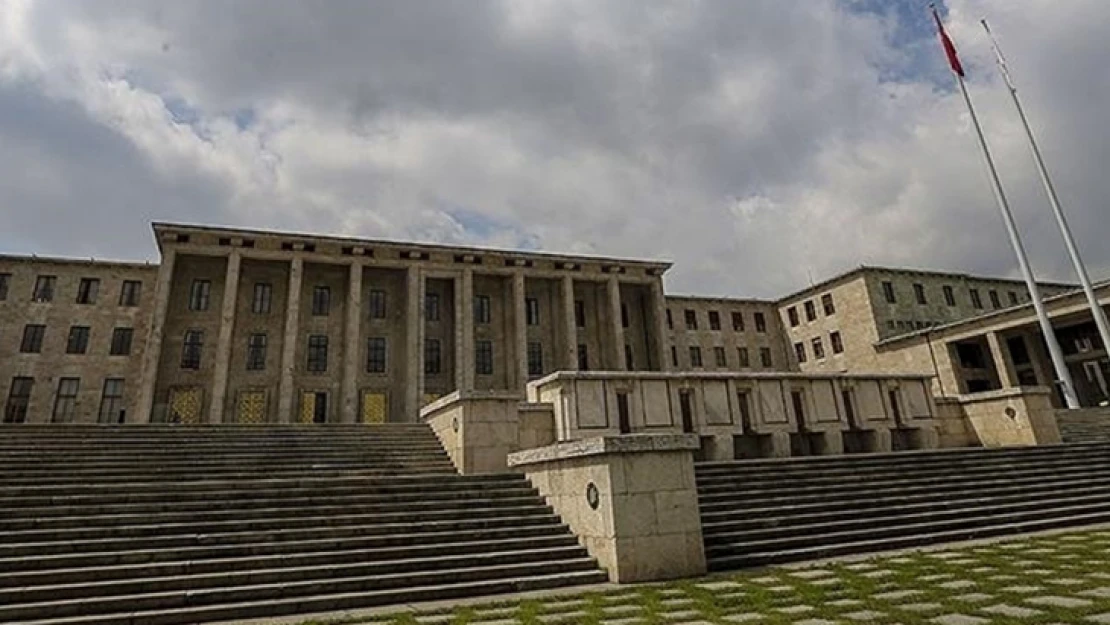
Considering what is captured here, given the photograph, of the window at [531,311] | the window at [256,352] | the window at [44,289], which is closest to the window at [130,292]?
the window at [44,289]

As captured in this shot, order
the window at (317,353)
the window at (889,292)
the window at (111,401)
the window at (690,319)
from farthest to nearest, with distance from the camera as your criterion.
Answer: the window at (690,319)
the window at (889,292)
the window at (317,353)
the window at (111,401)

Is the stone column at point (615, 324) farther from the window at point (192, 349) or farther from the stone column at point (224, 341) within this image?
the window at point (192, 349)

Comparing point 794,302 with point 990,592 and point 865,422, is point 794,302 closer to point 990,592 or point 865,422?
point 865,422

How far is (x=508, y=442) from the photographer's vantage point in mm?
15500

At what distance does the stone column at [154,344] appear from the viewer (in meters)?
28.4

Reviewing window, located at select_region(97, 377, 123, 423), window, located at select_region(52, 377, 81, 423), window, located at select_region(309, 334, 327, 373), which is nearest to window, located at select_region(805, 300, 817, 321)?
window, located at select_region(309, 334, 327, 373)

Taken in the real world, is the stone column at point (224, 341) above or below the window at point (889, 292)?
below

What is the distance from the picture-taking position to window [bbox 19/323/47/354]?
31016 millimetres

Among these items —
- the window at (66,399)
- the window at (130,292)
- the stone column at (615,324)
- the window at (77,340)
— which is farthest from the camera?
the stone column at (615,324)

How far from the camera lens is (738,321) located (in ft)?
162

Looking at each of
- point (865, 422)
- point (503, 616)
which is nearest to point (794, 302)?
point (865, 422)

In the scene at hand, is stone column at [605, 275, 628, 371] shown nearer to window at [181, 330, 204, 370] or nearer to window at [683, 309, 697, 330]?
window at [683, 309, 697, 330]

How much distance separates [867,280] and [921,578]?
40.2 metres

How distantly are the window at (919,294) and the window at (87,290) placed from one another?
52010 mm
